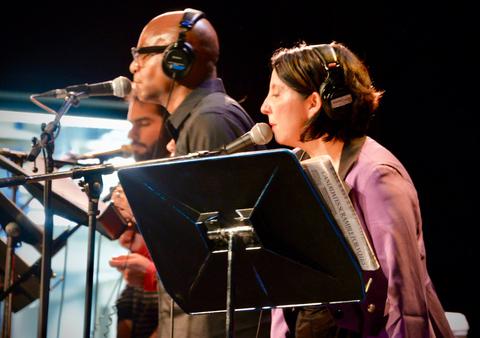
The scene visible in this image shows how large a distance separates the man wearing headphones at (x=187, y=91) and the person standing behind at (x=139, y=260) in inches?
40.5

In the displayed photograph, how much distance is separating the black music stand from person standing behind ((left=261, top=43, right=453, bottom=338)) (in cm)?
22

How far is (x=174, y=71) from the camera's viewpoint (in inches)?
115

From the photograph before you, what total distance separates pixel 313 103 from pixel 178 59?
846 mm

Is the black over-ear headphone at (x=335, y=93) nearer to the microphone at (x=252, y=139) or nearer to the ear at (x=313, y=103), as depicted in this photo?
the ear at (x=313, y=103)

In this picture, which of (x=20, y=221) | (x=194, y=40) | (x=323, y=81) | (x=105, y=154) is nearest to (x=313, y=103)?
(x=323, y=81)

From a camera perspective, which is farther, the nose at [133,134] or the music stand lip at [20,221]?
the nose at [133,134]

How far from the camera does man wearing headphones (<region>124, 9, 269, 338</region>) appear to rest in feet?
8.07

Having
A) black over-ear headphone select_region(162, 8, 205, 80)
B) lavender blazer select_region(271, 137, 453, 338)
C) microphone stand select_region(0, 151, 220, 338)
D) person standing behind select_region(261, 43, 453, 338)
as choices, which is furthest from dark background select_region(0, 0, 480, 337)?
microphone stand select_region(0, 151, 220, 338)

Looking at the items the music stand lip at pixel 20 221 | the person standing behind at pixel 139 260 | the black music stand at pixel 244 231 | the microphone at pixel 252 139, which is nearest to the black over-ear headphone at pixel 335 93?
the microphone at pixel 252 139

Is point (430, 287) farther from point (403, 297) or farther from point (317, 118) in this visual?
point (317, 118)

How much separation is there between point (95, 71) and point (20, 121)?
1.99 ft

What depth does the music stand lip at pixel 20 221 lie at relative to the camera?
9.83 ft

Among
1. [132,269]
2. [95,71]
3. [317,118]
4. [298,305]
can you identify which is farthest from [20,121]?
[298,305]

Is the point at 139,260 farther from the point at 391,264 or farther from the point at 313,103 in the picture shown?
the point at 391,264
